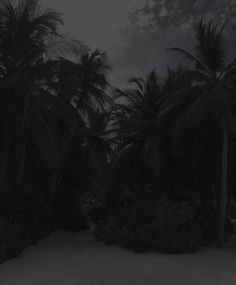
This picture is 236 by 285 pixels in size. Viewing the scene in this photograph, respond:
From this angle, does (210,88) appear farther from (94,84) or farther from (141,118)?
(94,84)

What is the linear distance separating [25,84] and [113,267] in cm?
757

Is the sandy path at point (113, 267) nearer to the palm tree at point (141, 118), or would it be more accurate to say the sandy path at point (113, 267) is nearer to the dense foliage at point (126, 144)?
the dense foliage at point (126, 144)

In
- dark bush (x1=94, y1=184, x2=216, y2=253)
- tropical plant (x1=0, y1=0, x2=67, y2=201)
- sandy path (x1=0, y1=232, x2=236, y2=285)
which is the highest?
tropical plant (x1=0, y1=0, x2=67, y2=201)

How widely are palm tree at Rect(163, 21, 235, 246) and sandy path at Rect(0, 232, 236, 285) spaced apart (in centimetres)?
356

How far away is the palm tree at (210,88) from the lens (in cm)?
1303

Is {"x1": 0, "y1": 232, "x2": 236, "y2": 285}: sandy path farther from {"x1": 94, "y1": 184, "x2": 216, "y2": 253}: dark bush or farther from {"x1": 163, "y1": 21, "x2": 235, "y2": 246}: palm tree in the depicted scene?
{"x1": 163, "y1": 21, "x2": 235, "y2": 246}: palm tree

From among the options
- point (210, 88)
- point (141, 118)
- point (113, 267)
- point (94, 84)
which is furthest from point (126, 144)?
point (113, 267)

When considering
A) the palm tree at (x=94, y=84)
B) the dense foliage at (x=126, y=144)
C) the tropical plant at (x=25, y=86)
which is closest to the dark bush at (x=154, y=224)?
the dense foliage at (x=126, y=144)

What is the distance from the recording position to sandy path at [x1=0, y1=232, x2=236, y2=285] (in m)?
8.41

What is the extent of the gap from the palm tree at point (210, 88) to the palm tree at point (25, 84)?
5.02 metres

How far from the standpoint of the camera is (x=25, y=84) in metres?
13.6

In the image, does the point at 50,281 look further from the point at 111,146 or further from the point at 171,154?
the point at 111,146

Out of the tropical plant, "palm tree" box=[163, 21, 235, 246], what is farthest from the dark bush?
the tropical plant

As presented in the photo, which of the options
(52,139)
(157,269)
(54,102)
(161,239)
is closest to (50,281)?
(157,269)
